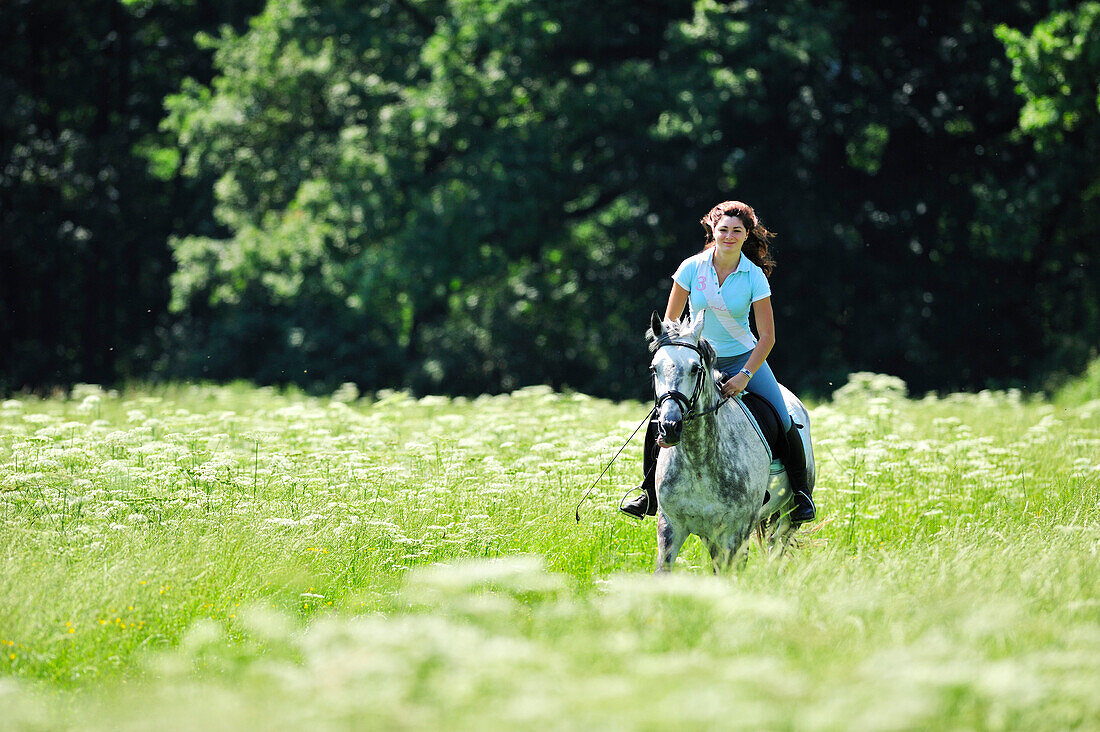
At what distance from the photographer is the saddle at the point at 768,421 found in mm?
7492

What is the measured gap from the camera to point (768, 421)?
7.52m

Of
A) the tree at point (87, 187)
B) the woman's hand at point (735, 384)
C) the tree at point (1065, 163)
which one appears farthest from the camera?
the tree at point (87, 187)

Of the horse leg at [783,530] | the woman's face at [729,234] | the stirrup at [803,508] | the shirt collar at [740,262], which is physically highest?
the woman's face at [729,234]

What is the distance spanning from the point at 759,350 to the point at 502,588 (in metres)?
2.32

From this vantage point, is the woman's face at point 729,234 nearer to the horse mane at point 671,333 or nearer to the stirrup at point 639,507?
the horse mane at point 671,333

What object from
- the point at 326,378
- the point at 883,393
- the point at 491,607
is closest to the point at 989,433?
the point at 883,393

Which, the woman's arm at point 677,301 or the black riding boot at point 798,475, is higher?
the woman's arm at point 677,301

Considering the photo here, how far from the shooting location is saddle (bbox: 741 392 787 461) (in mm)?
7492

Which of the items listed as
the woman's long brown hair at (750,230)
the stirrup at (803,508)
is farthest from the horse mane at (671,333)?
the stirrup at (803,508)

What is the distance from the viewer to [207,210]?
111ft

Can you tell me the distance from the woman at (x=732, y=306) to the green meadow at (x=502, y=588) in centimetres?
76

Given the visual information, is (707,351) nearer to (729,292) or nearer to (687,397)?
(687,397)

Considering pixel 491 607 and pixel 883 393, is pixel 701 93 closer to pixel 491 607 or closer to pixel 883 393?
pixel 883 393

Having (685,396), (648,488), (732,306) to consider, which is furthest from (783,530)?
(685,396)
